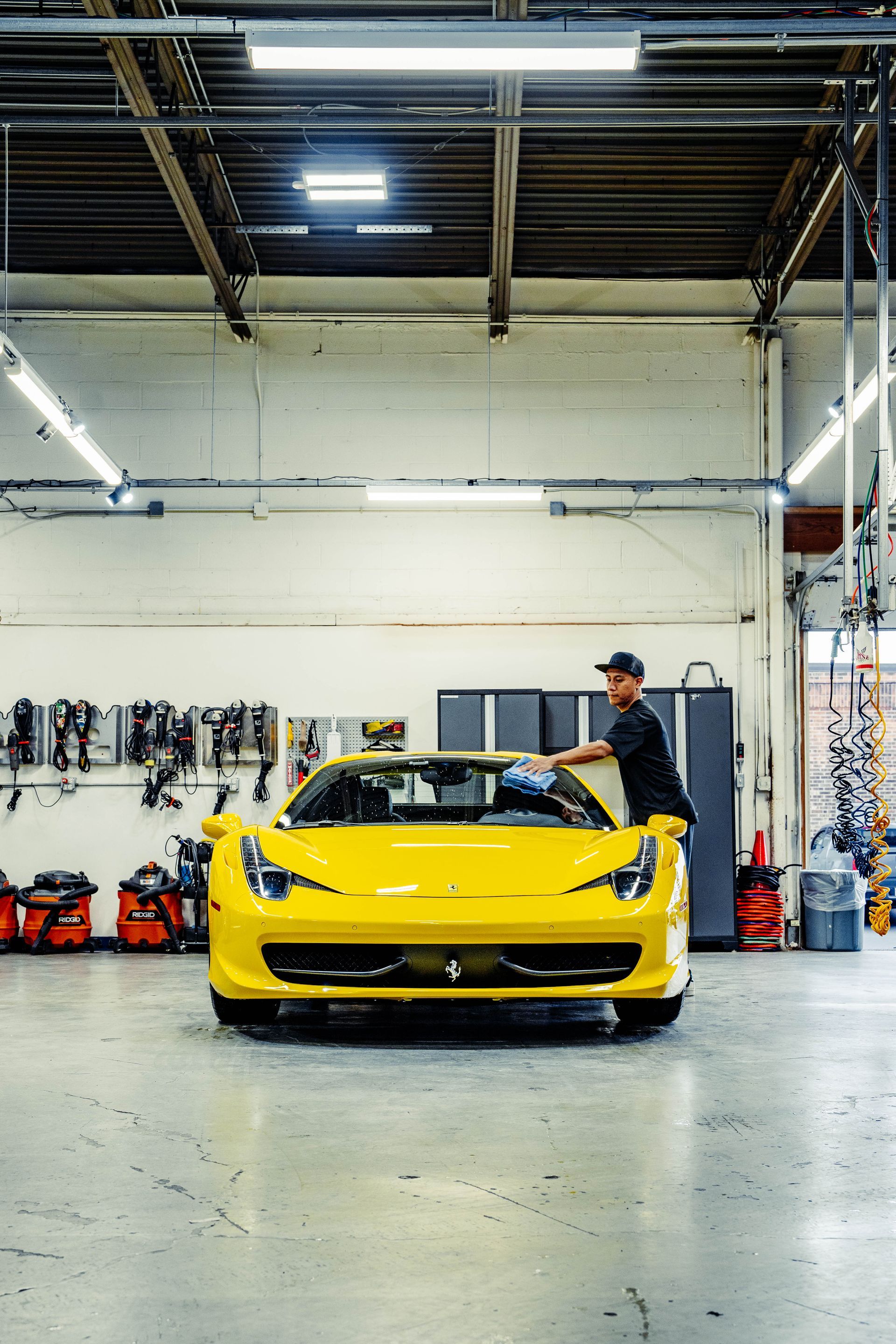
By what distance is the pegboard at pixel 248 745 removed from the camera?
10797 mm

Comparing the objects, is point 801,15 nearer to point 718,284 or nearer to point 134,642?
point 718,284

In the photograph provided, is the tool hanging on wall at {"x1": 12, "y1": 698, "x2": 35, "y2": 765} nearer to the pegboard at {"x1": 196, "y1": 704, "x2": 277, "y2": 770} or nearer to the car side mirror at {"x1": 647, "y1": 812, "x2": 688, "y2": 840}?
the pegboard at {"x1": 196, "y1": 704, "x2": 277, "y2": 770}

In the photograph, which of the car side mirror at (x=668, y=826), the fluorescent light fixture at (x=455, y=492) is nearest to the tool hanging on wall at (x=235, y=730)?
the fluorescent light fixture at (x=455, y=492)

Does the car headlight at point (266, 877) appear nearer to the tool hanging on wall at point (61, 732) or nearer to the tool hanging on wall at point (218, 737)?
the tool hanging on wall at point (218, 737)

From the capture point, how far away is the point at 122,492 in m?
10.6

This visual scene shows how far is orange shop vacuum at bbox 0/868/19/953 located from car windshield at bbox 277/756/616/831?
16.9 feet

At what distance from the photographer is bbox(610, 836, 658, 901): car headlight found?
4.29m

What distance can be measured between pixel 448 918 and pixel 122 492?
7500mm

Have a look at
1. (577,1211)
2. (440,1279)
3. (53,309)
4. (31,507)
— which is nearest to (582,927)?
(577,1211)

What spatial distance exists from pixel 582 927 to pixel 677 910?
0.48m

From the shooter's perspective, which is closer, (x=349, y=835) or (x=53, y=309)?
(x=349, y=835)

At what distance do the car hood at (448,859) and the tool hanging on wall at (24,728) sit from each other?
6.74 meters

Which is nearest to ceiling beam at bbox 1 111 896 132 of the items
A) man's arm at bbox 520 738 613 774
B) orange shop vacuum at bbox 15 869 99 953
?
man's arm at bbox 520 738 613 774

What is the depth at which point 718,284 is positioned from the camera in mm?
11562
